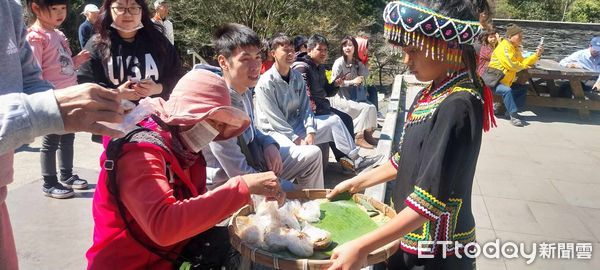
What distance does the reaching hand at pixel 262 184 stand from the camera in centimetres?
179

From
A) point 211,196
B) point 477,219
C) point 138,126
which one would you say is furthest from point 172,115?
point 477,219

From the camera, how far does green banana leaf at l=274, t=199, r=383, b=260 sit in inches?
80.2

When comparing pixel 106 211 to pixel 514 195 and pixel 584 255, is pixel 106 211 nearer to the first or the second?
pixel 584 255

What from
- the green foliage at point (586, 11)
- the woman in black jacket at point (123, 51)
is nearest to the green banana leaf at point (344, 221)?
the woman in black jacket at point (123, 51)

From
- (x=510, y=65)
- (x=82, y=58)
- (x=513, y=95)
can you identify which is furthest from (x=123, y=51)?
(x=513, y=95)

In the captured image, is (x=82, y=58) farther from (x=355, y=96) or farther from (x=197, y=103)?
(x=355, y=96)

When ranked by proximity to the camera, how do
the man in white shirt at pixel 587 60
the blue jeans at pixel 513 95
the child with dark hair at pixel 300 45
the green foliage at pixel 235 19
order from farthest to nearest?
the green foliage at pixel 235 19 < the man in white shirt at pixel 587 60 < the blue jeans at pixel 513 95 < the child with dark hair at pixel 300 45

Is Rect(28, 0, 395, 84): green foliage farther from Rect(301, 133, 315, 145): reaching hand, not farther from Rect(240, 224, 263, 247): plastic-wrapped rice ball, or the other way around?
Rect(240, 224, 263, 247): plastic-wrapped rice ball

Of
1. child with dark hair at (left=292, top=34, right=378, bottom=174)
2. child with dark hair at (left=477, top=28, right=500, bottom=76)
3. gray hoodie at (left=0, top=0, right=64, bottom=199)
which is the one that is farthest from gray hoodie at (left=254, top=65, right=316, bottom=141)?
gray hoodie at (left=0, top=0, right=64, bottom=199)

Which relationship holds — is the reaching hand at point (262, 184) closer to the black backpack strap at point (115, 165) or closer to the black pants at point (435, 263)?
the black backpack strap at point (115, 165)

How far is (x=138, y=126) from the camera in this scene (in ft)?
5.68

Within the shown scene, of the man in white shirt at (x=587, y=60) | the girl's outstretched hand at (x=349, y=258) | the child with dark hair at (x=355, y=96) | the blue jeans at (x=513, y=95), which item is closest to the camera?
Answer: the girl's outstretched hand at (x=349, y=258)

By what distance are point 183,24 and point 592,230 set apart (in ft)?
38.6

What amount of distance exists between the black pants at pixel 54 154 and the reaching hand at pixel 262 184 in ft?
9.10
